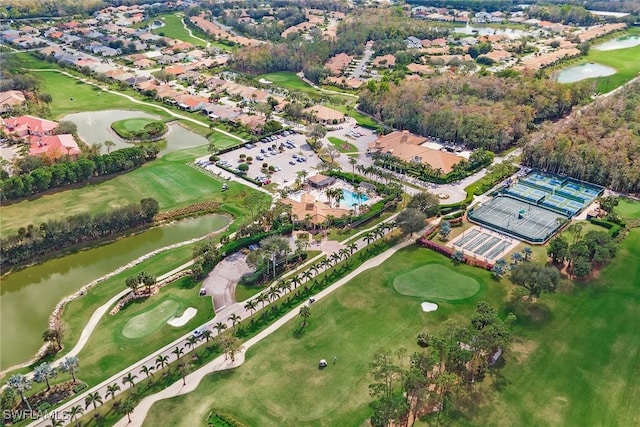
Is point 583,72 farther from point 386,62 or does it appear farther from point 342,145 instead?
point 342,145

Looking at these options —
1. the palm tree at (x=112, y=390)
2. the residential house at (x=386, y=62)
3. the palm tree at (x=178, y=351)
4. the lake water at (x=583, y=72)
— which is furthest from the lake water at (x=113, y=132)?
the lake water at (x=583, y=72)

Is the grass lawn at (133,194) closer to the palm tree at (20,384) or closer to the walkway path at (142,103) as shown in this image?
the walkway path at (142,103)

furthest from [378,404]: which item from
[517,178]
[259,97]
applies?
[259,97]

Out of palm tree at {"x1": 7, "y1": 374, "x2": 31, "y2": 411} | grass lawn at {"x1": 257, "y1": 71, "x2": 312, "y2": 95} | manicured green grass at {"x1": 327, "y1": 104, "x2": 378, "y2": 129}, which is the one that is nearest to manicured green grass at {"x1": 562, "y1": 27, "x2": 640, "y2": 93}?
manicured green grass at {"x1": 327, "y1": 104, "x2": 378, "y2": 129}

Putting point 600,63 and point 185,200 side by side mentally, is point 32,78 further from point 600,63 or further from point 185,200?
point 600,63

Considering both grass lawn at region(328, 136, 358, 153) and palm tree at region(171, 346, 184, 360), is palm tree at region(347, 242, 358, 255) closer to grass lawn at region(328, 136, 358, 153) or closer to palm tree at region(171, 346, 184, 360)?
palm tree at region(171, 346, 184, 360)

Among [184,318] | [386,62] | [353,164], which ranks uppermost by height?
[386,62]

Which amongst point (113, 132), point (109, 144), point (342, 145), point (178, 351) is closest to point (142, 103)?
point (113, 132)
